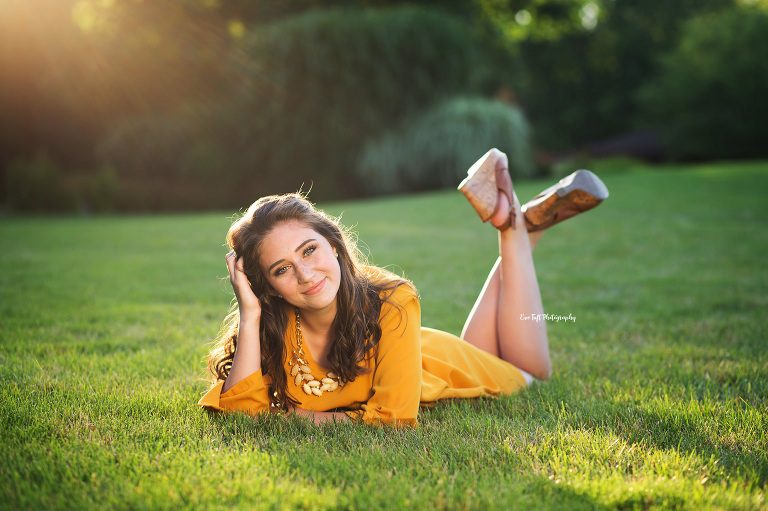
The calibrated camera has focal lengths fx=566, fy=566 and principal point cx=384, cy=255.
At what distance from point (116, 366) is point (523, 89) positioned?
2887 centimetres

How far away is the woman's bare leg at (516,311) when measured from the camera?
3229 millimetres

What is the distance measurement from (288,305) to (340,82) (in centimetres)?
1594

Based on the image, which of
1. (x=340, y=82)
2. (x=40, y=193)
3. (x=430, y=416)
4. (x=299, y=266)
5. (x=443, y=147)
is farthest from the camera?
(x=340, y=82)

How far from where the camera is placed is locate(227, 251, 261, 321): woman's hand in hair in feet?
8.50

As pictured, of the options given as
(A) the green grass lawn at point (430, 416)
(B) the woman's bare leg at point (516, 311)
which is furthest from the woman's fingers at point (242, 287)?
(B) the woman's bare leg at point (516, 311)

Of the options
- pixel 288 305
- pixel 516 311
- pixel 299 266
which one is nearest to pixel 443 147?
pixel 516 311

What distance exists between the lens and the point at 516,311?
3232mm

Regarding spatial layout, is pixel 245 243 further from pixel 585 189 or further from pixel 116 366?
pixel 585 189

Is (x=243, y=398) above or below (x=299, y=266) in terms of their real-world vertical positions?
below

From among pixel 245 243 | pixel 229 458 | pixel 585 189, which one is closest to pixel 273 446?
pixel 229 458

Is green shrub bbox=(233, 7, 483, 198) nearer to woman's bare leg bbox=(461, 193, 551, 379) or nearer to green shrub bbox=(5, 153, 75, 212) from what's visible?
green shrub bbox=(5, 153, 75, 212)

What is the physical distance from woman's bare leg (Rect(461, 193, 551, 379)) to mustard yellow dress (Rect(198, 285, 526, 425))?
0.25 meters

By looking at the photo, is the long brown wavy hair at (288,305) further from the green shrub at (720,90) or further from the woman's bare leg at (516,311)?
the green shrub at (720,90)

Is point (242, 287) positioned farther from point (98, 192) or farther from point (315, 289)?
point (98, 192)
